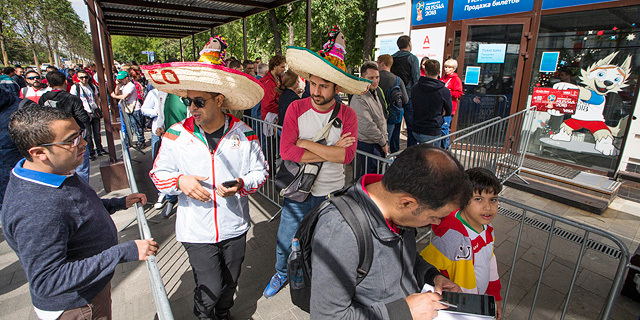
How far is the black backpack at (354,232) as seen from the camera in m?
1.28

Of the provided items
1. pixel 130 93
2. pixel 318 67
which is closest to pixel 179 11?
pixel 130 93

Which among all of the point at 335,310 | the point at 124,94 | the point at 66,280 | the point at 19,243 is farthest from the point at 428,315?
the point at 124,94

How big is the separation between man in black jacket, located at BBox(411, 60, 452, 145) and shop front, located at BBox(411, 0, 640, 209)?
2.83 metres

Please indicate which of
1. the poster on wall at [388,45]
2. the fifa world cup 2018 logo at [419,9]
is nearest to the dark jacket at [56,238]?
the fifa world cup 2018 logo at [419,9]

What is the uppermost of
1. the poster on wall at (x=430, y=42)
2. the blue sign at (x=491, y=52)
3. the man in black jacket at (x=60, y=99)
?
the poster on wall at (x=430, y=42)

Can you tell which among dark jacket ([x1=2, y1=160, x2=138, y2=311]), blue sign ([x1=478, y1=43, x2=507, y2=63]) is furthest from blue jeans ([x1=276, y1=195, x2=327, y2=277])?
blue sign ([x1=478, y1=43, x2=507, y2=63])

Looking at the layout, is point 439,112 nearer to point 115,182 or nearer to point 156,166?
point 156,166

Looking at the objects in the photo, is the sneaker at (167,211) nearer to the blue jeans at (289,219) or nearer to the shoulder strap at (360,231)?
the blue jeans at (289,219)

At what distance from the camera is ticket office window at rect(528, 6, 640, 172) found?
572 centimetres

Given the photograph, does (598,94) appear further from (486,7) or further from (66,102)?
(66,102)

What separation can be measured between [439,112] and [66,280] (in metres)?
4.74

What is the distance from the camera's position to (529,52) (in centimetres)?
681

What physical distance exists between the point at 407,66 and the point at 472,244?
437 centimetres

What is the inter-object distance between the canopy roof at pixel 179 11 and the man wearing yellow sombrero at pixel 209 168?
4293 millimetres
